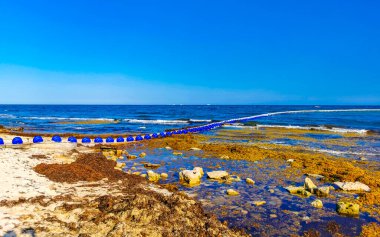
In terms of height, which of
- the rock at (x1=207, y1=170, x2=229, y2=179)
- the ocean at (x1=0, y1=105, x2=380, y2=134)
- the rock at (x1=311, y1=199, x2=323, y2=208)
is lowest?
the ocean at (x1=0, y1=105, x2=380, y2=134)

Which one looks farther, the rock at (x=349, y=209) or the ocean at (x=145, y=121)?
the ocean at (x=145, y=121)

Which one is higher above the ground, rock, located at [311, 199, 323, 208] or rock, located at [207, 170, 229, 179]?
rock, located at [207, 170, 229, 179]

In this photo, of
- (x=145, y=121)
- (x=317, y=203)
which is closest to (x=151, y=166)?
(x=317, y=203)

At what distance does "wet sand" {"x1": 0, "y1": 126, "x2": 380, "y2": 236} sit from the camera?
691 centimetres

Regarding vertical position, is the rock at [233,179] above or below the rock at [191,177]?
below

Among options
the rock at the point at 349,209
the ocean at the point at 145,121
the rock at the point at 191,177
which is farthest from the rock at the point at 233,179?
the ocean at the point at 145,121

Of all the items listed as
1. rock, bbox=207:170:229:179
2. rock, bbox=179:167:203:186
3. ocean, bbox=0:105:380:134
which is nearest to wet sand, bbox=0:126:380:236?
rock, bbox=179:167:203:186

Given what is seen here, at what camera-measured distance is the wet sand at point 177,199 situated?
6.91 metres

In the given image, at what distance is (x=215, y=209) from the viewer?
8758 mm

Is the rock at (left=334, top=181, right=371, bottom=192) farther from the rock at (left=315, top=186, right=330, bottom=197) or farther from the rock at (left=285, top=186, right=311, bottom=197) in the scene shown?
the rock at (left=285, top=186, right=311, bottom=197)

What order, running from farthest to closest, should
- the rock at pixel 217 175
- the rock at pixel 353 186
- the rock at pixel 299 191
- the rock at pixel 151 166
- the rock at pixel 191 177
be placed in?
1. the rock at pixel 151 166
2. the rock at pixel 217 175
3. the rock at pixel 191 177
4. the rock at pixel 353 186
5. the rock at pixel 299 191

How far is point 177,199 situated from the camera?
26.9 feet

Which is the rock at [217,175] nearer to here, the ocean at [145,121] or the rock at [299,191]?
the rock at [299,191]

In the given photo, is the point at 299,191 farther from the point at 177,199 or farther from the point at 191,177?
the point at 177,199
